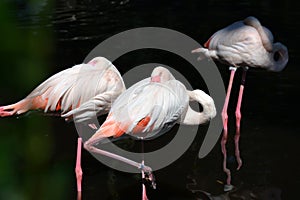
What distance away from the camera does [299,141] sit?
13.8 ft

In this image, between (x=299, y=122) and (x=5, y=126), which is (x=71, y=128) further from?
(x=5, y=126)

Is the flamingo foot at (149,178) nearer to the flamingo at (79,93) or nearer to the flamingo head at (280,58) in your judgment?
the flamingo at (79,93)

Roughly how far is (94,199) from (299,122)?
6.61ft

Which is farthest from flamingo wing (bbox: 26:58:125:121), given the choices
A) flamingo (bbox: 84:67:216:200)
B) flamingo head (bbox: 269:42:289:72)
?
flamingo head (bbox: 269:42:289:72)

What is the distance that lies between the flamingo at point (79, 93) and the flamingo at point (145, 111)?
16 cm

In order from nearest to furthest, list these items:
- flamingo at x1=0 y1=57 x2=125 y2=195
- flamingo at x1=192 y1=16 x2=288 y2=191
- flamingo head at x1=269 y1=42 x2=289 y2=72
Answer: flamingo at x1=0 y1=57 x2=125 y2=195 → flamingo at x1=192 y1=16 x2=288 y2=191 → flamingo head at x1=269 y1=42 x2=289 y2=72

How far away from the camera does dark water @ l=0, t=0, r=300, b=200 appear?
692mm

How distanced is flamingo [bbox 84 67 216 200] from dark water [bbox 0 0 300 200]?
0.31 m

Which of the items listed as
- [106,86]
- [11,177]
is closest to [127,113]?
[106,86]

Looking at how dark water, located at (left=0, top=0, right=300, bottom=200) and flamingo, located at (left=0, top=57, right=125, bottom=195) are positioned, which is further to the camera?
flamingo, located at (left=0, top=57, right=125, bottom=195)

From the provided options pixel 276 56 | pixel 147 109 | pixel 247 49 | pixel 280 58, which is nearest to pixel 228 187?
pixel 147 109

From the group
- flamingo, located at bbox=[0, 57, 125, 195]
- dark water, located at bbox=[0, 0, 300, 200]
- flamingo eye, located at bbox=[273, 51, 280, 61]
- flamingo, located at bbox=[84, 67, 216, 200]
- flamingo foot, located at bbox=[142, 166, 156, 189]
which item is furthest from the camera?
flamingo eye, located at bbox=[273, 51, 280, 61]

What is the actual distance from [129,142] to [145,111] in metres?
1.20

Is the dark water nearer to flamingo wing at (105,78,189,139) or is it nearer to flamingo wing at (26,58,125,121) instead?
flamingo wing at (26,58,125,121)
